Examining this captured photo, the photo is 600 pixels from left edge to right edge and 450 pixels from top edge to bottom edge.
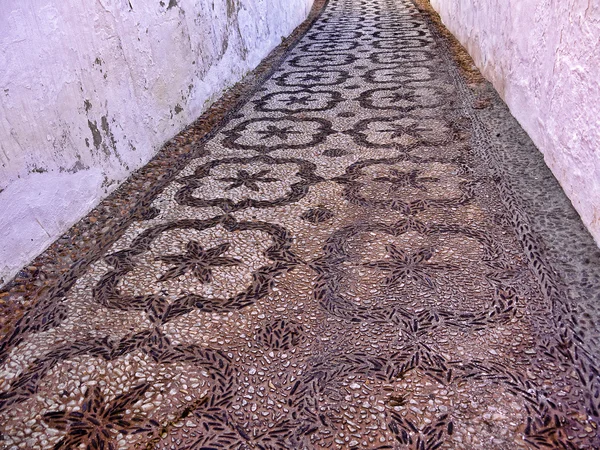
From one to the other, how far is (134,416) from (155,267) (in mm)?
491

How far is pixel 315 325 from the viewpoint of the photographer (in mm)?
1068

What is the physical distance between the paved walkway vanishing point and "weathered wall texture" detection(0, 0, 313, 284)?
0.69 ft

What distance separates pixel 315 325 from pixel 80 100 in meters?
1.08

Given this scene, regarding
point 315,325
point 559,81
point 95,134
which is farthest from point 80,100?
point 559,81

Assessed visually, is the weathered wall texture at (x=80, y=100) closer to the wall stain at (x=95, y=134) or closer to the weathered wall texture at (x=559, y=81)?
the wall stain at (x=95, y=134)

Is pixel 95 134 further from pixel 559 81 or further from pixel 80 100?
pixel 559 81

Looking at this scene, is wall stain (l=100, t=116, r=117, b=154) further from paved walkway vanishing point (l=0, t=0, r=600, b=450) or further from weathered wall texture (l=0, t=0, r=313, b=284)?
paved walkway vanishing point (l=0, t=0, r=600, b=450)

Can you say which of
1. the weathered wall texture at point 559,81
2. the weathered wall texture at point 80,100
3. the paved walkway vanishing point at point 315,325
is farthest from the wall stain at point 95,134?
the weathered wall texture at point 559,81

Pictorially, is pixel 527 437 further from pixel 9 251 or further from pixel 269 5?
pixel 269 5

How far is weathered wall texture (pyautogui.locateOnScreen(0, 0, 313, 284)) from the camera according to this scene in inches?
49.7

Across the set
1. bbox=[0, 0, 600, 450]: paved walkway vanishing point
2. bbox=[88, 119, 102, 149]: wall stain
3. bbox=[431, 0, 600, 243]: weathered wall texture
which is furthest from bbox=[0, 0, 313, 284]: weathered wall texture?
bbox=[431, 0, 600, 243]: weathered wall texture

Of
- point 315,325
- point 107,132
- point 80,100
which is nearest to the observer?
point 315,325

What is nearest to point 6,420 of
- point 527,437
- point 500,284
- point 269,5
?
point 527,437

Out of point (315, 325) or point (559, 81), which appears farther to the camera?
point (559, 81)
